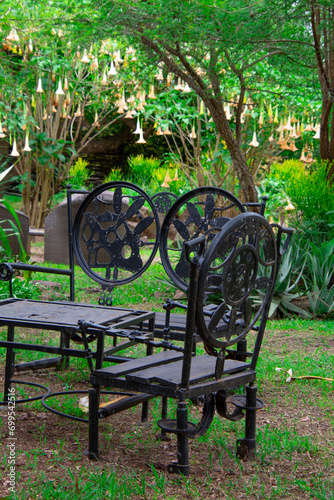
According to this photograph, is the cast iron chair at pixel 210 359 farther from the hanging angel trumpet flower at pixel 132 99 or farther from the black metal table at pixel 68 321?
the hanging angel trumpet flower at pixel 132 99

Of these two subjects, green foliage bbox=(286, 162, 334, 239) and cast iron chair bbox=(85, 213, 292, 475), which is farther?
green foliage bbox=(286, 162, 334, 239)

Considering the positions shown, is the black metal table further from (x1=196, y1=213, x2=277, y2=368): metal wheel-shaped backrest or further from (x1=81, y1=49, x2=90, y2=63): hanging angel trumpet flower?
(x1=81, y1=49, x2=90, y2=63): hanging angel trumpet flower

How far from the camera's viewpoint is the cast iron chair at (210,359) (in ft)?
6.61

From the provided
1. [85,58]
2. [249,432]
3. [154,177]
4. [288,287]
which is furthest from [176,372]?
[154,177]

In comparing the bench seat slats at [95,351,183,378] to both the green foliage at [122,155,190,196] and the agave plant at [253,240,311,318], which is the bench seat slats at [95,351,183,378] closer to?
the agave plant at [253,240,311,318]

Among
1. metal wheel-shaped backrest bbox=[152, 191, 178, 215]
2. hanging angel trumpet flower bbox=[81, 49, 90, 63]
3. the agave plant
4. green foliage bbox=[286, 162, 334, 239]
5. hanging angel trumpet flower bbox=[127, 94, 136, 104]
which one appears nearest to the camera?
metal wheel-shaped backrest bbox=[152, 191, 178, 215]

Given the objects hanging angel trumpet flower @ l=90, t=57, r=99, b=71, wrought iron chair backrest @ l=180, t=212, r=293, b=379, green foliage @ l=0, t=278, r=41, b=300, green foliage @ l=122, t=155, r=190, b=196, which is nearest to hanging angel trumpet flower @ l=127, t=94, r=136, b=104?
hanging angel trumpet flower @ l=90, t=57, r=99, b=71

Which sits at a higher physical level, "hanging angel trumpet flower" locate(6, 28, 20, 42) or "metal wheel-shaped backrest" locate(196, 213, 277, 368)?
"hanging angel trumpet flower" locate(6, 28, 20, 42)

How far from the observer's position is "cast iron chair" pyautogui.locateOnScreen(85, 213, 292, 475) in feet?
6.61

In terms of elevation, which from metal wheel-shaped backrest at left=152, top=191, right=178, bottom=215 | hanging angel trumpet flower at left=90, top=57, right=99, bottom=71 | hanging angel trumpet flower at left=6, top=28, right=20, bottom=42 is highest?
hanging angel trumpet flower at left=6, top=28, right=20, bottom=42

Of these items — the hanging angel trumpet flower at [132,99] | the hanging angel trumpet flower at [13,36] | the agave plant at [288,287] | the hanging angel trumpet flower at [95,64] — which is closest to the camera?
the agave plant at [288,287]

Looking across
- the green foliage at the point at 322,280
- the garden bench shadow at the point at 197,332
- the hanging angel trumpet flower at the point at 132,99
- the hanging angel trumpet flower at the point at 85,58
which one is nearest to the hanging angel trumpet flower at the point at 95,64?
the hanging angel trumpet flower at the point at 85,58

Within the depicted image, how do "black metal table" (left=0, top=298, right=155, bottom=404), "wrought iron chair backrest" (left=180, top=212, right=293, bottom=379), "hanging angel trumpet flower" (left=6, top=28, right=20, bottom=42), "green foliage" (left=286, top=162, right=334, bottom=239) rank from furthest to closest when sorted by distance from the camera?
"hanging angel trumpet flower" (left=6, top=28, right=20, bottom=42) → "green foliage" (left=286, top=162, right=334, bottom=239) → "black metal table" (left=0, top=298, right=155, bottom=404) → "wrought iron chair backrest" (left=180, top=212, right=293, bottom=379)

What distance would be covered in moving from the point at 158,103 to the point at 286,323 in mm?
6345
